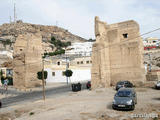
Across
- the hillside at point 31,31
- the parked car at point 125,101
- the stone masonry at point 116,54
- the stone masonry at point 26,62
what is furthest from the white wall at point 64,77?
the hillside at point 31,31

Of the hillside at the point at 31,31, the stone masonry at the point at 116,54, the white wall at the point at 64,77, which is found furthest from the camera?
the hillside at the point at 31,31

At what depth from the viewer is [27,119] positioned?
11656mm

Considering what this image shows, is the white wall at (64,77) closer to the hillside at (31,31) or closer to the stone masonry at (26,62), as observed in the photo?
the stone masonry at (26,62)

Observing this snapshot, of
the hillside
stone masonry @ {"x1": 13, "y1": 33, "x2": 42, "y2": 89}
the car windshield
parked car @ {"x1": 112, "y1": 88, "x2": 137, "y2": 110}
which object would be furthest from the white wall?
the hillside

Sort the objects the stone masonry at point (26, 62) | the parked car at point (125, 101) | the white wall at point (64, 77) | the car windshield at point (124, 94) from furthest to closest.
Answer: the white wall at point (64, 77), the stone masonry at point (26, 62), the car windshield at point (124, 94), the parked car at point (125, 101)

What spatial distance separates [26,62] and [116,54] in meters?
19.2

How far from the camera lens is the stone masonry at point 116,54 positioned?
2400 cm

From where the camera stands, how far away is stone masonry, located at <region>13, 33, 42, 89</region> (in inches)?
1371

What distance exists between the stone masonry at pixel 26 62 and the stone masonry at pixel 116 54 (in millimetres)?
16549

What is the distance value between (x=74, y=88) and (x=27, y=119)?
14251mm

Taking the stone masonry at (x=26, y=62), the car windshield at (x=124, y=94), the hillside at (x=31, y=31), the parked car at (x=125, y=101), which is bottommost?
the parked car at (x=125, y=101)

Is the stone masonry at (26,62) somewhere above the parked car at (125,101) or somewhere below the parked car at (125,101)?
above

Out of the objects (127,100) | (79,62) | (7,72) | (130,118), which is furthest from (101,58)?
(79,62)

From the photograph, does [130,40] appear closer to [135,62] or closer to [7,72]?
[135,62]
